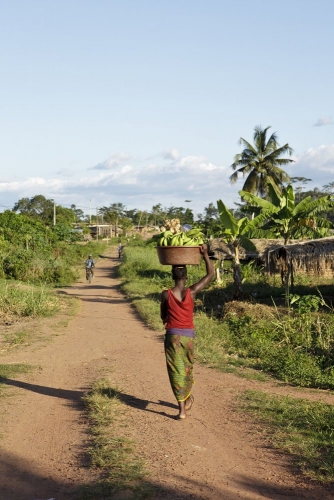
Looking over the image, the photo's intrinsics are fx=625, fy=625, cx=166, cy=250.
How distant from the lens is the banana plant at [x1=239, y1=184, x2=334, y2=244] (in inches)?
722

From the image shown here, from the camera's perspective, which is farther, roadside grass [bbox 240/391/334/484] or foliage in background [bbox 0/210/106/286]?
foliage in background [bbox 0/210/106/286]

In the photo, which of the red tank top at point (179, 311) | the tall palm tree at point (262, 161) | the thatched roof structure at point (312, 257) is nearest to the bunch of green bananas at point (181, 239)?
the red tank top at point (179, 311)

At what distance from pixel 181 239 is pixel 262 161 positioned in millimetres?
35596

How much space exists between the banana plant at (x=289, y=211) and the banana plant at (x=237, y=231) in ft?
2.03

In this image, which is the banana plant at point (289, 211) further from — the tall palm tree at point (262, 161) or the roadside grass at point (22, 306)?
the tall palm tree at point (262, 161)

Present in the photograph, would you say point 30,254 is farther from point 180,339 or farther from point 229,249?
point 180,339

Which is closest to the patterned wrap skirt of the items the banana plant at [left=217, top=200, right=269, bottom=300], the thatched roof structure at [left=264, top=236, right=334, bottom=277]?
the banana plant at [left=217, top=200, right=269, bottom=300]

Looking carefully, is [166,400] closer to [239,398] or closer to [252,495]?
[239,398]

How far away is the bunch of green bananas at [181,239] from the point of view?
701 centimetres

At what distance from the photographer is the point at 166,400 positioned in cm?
772

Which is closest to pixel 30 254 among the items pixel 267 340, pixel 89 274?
pixel 89 274

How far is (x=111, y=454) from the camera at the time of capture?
5488 mm

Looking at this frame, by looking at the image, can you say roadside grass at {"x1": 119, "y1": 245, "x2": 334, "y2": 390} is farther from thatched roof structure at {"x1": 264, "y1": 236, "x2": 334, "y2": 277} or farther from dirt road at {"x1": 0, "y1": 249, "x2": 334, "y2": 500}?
thatched roof structure at {"x1": 264, "y1": 236, "x2": 334, "y2": 277}

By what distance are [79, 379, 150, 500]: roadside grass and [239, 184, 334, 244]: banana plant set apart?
463 inches
